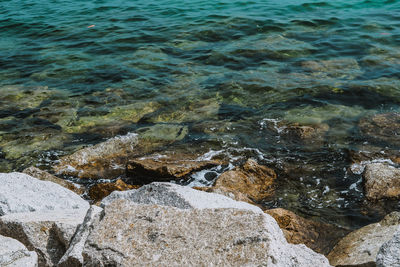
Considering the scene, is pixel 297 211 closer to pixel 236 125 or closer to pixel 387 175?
pixel 387 175

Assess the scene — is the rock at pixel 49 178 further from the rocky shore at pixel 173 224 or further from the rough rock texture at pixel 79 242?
the rough rock texture at pixel 79 242

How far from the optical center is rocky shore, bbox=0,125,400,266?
10.4 feet

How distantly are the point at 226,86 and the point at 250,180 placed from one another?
419 centimetres

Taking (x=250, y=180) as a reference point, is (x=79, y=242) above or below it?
above

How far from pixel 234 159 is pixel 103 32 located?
33.6 ft

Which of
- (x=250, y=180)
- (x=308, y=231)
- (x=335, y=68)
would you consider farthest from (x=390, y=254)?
(x=335, y=68)

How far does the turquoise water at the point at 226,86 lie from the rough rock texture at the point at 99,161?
0.51 meters

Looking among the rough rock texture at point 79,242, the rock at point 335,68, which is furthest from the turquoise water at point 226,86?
the rough rock texture at point 79,242

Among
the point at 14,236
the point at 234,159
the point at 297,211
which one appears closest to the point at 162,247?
the point at 14,236

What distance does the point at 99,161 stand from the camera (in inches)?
285

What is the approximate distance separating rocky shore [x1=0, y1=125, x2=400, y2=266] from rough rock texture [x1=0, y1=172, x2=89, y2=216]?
0.01m

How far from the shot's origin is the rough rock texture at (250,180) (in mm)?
6133

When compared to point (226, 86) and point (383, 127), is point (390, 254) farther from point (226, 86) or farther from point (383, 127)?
point (226, 86)

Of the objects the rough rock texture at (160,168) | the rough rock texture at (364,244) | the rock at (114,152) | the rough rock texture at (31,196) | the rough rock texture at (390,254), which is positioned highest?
the rough rock texture at (390,254)
